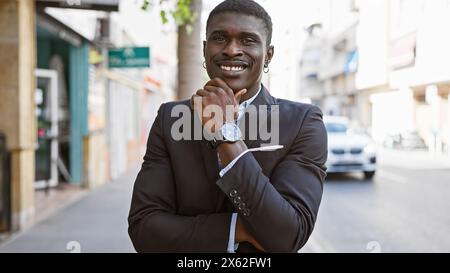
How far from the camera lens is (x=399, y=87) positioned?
4.19 metres

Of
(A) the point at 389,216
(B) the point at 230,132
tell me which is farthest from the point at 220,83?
(A) the point at 389,216

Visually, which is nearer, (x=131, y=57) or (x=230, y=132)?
(x=230, y=132)

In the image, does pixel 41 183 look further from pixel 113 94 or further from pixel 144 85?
pixel 144 85

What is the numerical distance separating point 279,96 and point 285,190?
A: 1.43 meters

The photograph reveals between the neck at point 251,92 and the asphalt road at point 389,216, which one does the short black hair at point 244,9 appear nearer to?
the neck at point 251,92

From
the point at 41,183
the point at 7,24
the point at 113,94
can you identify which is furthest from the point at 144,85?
the point at 7,24

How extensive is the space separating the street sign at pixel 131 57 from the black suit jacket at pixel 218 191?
4735mm

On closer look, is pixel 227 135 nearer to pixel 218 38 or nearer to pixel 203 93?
pixel 203 93

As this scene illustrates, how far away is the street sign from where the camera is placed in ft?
20.2

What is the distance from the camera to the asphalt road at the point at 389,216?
505cm

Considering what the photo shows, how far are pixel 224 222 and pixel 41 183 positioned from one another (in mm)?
8310

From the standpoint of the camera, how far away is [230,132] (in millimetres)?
1324
